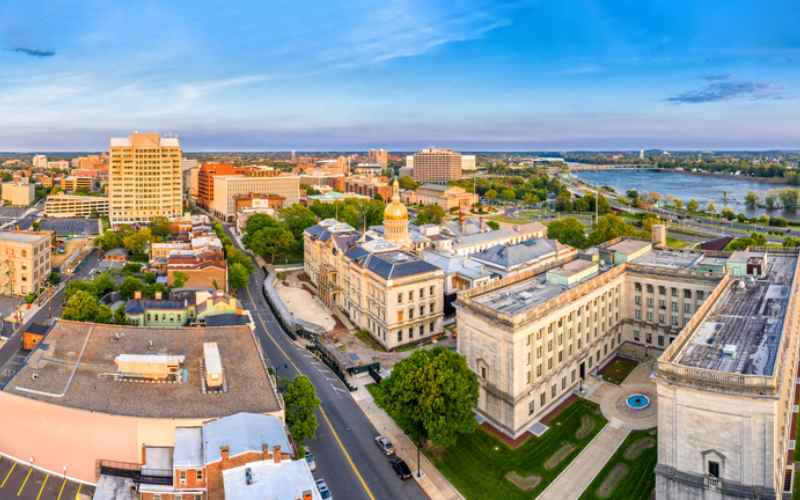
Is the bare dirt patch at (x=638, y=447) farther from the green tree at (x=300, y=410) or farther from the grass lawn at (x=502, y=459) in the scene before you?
the green tree at (x=300, y=410)

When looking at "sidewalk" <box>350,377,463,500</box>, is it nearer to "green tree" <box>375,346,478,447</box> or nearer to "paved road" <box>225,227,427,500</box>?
"paved road" <box>225,227,427,500</box>

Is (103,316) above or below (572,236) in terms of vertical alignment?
below

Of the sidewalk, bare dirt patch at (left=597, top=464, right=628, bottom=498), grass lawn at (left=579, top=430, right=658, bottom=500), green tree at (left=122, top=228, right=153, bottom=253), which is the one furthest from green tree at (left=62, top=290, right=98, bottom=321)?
bare dirt patch at (left=597, top=464, right=628, bottom=498)

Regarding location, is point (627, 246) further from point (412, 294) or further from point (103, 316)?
point (103, 316)

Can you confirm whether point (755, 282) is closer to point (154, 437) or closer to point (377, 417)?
point (377, 417)

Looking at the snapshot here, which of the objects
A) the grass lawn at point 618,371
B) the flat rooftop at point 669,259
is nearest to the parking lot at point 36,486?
the grass lawn at point 618,371

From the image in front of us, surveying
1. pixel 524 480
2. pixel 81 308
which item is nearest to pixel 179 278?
pixel 81 308

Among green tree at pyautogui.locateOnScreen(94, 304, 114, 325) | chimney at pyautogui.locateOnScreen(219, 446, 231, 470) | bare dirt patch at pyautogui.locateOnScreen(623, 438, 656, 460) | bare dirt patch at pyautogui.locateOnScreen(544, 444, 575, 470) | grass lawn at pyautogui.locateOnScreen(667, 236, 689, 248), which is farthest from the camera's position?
grass lawn at pyautogui.locateOnScreen(667, 236, 689, 248)
